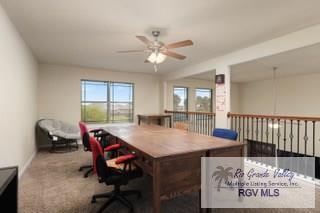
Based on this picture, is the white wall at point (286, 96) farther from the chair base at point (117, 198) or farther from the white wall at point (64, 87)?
the chair base at point (117, 198)

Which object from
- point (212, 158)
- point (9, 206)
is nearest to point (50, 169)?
point (9, 206)

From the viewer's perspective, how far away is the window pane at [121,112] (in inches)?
250

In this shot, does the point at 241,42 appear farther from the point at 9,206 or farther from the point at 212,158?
the point at 9,206

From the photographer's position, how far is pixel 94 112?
6074 millimetres

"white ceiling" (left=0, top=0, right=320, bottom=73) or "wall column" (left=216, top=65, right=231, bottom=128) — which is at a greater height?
"white ceiling" (left=0, top=0, right=320, bottom=73)

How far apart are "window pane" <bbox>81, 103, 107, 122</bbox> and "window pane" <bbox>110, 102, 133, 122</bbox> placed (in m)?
0.27

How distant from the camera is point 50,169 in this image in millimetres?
3508

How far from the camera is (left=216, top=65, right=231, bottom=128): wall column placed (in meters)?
4.27

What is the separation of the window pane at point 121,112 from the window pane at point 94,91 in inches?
17.1

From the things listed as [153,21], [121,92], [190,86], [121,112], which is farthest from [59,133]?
[190,86]

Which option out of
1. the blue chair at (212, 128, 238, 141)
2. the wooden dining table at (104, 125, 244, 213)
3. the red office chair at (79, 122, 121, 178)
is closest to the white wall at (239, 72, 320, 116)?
the blue chair at (212, 128, 238, 141)

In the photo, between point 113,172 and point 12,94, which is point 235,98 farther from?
point 12,94

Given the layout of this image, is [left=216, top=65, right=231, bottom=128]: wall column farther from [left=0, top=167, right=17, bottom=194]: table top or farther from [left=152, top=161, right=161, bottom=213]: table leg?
[left=0, top=167, right=17, bottom=194]: table top

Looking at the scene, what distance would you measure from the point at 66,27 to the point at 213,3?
2233 millimetres
